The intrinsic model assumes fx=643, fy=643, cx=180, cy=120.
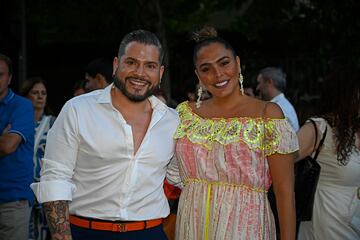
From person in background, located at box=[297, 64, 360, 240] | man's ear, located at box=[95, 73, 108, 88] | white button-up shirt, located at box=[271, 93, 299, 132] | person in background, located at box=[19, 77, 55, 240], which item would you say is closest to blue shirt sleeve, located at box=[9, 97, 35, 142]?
man's ear, located at box=[95, 73, 108, 88]

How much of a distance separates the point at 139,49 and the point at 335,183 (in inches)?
73.8

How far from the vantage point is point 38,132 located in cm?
678

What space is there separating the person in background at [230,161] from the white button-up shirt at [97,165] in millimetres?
489

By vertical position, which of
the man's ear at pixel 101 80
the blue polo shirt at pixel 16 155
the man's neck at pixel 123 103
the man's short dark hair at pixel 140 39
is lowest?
the blue polo shirt at pixel 16 155

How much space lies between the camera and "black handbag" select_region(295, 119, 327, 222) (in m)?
4.48

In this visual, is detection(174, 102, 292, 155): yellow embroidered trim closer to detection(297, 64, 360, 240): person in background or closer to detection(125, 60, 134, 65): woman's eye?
detection(125, 60, 134, 65): woman's eye

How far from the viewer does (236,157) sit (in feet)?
12.5

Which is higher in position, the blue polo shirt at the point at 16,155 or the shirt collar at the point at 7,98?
the shirt collar at the point at 7,98

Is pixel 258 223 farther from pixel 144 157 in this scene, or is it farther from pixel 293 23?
pixel 293 23

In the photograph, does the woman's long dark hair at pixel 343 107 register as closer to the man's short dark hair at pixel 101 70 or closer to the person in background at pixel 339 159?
the person in background at pixel 339 159

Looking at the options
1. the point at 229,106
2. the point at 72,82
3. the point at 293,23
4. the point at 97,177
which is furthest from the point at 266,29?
the point at 97,177

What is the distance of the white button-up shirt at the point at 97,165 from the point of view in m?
3.32

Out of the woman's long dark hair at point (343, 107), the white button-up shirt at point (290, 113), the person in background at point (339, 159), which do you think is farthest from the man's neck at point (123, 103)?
the white button-up shirt at point (290, 113)

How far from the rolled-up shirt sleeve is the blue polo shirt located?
2.00 metres
